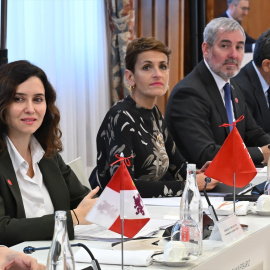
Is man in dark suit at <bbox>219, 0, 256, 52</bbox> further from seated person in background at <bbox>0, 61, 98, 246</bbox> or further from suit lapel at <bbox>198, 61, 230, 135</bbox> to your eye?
seated person in background at <bbox>0, 61, 98, 246</bbox>

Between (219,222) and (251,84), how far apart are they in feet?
9.56

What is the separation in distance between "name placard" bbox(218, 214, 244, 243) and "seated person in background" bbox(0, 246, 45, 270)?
2.06ft

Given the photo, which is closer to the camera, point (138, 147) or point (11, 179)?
point (11, 179)

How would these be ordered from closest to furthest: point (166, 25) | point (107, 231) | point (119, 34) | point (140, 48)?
point (107, 231) < point (140, 48) < point (119, 34) < point (166, 25)

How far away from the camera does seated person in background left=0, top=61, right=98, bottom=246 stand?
250cm

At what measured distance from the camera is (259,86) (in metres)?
4.88

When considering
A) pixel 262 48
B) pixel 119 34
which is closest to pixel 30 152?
pixel 262 48

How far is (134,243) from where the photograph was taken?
2111 millimetres

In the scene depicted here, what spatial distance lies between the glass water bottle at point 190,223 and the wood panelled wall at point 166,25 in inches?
159

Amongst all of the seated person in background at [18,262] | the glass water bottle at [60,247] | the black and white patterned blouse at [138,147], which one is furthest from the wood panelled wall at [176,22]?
the glass water bottle at [60,247]

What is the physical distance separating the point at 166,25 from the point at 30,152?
3.94m

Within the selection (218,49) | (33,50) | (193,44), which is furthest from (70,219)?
(193,44)

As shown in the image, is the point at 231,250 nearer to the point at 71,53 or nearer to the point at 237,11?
the point at 71,53

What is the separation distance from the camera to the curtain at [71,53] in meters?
4.59
